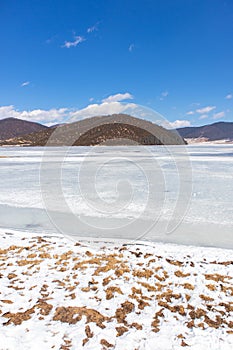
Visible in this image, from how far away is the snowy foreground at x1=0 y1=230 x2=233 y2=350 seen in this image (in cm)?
316

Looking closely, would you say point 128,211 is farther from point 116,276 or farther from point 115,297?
point 115,297

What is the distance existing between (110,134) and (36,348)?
383 feet

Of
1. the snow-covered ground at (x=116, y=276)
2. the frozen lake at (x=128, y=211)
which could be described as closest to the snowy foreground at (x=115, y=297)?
the snow-covered ground at (x=116, y=276)

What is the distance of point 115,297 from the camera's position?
3.98 metres

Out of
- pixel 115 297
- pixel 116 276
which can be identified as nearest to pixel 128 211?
pixel 116 276

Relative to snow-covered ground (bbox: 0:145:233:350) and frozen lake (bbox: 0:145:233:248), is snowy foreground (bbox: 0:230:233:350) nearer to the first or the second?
snow-covered ground (bbox: 0:145:233:350)

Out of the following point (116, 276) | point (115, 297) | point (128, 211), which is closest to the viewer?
point (115, 297)


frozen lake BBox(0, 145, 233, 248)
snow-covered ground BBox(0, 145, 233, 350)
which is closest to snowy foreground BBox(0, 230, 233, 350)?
snow-covered ground BBox(0, 145, 233, 350)

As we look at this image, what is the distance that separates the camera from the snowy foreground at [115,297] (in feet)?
10.4

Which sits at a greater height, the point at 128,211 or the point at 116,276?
the point at 128,211

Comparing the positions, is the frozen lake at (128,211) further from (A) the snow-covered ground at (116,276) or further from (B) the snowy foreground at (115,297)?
(B) the snowy foreground at (115,297)

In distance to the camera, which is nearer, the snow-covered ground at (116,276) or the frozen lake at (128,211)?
the snow-covered ground at (116,276)

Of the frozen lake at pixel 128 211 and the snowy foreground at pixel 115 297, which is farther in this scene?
the frozen lake at pixel 128 211

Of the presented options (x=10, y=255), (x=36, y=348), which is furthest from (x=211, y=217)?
(x=36, y=348)
